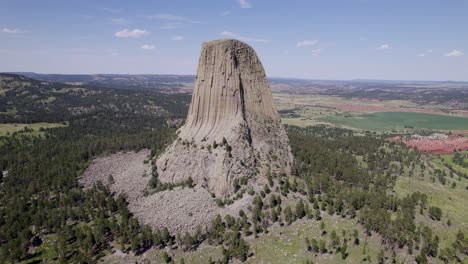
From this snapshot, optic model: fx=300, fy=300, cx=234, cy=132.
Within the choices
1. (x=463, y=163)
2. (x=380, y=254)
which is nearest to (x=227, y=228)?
(x=380, y=254)

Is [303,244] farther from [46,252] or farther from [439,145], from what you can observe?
[439,145]

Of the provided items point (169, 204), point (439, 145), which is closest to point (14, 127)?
point (169, 204)

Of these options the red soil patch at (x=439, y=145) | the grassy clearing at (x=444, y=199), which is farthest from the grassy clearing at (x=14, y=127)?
the red soil patch at (x=439, y=145)

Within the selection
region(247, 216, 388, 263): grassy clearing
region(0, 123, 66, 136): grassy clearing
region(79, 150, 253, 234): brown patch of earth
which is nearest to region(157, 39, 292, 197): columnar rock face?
region(79, 150, 253, 234): brown patch of earth

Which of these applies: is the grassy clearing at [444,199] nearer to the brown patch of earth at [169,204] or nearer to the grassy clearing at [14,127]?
the brown patch of earth at [169,204]

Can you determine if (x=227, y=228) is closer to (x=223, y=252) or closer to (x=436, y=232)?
(x=223, y=252)

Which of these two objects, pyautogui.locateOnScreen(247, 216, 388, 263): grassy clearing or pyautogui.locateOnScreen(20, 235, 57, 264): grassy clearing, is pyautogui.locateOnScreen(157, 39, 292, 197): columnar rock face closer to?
pyautogui.locateOnScreen(247, 216, 388, 263): grassy clearing
